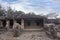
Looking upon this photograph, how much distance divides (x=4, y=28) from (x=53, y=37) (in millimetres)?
8025

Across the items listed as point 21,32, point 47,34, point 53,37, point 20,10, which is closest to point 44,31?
point 47,34

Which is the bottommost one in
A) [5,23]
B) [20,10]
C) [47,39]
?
[47,39]

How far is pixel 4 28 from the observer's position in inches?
804

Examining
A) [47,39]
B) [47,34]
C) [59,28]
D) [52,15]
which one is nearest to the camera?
[47,39]

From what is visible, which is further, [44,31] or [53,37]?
[44,31]

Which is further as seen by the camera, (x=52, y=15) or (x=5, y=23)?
(x=52, y=15)

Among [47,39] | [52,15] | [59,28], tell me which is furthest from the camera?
[52,15]

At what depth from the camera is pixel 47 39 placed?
1688cm

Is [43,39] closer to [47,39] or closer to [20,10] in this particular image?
[47,39]

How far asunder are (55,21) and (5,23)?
8.51 metres

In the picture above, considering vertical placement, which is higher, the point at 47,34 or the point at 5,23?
the point at 5,23

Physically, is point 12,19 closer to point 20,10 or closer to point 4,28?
point 4,28

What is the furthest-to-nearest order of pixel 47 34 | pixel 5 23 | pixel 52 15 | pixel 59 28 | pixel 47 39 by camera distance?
pixel 52 15 → pixel 5 23 → pixel 59 28 → pixel 47 34 → pixel 47 39

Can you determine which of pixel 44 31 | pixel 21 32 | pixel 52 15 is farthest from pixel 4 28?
pixel 52 15
